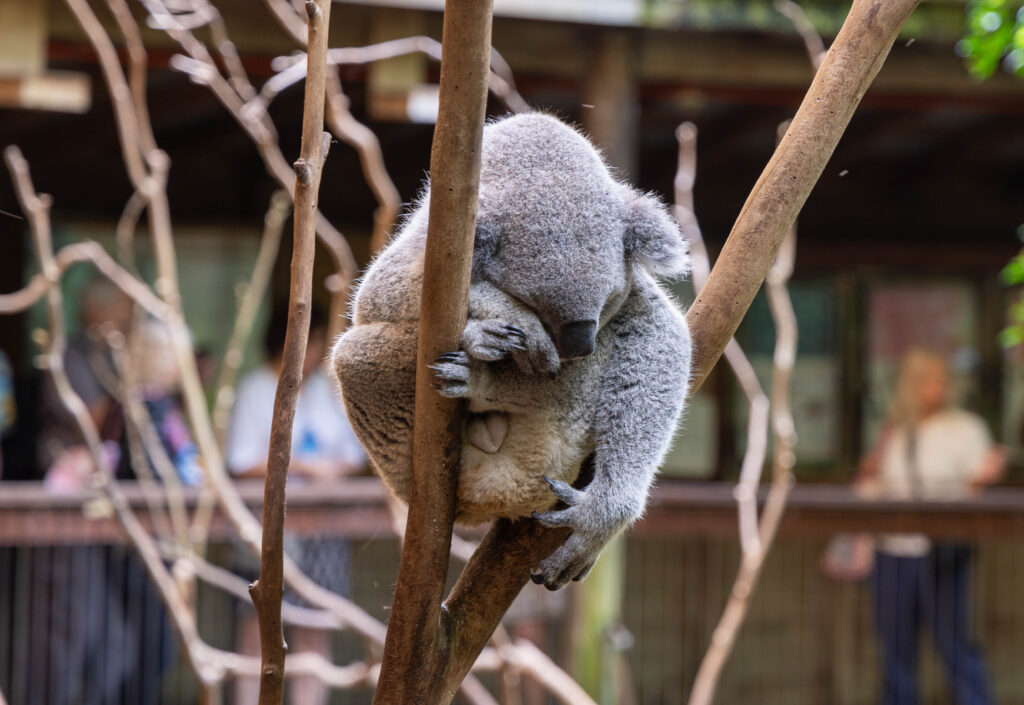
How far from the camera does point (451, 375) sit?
4.00ft

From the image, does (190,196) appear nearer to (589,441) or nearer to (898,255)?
(898,255)

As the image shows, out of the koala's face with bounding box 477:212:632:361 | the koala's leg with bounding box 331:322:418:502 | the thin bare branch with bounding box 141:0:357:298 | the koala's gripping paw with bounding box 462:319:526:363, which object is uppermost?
the thin bare branch with bounding box 141:0:357:298

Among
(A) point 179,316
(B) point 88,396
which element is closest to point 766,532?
(A) point 179,316

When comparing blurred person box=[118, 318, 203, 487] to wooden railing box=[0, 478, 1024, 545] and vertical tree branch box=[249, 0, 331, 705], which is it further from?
vertical tree branch box=[249, 0, 331, 705]

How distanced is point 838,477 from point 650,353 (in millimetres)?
4828

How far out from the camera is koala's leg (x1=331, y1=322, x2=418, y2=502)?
Answer: 1.42 meters

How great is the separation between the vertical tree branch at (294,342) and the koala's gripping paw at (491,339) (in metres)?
0.19

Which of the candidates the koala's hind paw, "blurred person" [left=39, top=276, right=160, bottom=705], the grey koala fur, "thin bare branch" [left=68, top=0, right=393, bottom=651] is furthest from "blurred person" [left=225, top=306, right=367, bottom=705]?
the koala's hind paw

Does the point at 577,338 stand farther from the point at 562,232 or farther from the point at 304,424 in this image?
the point at 304,424

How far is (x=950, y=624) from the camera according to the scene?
14.7 feet

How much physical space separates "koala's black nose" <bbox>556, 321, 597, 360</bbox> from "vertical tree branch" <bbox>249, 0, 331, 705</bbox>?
1.03 ft

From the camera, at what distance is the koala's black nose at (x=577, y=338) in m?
1.35

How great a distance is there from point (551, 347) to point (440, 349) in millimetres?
186

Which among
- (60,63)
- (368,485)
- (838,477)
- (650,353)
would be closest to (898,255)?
(838,477)
